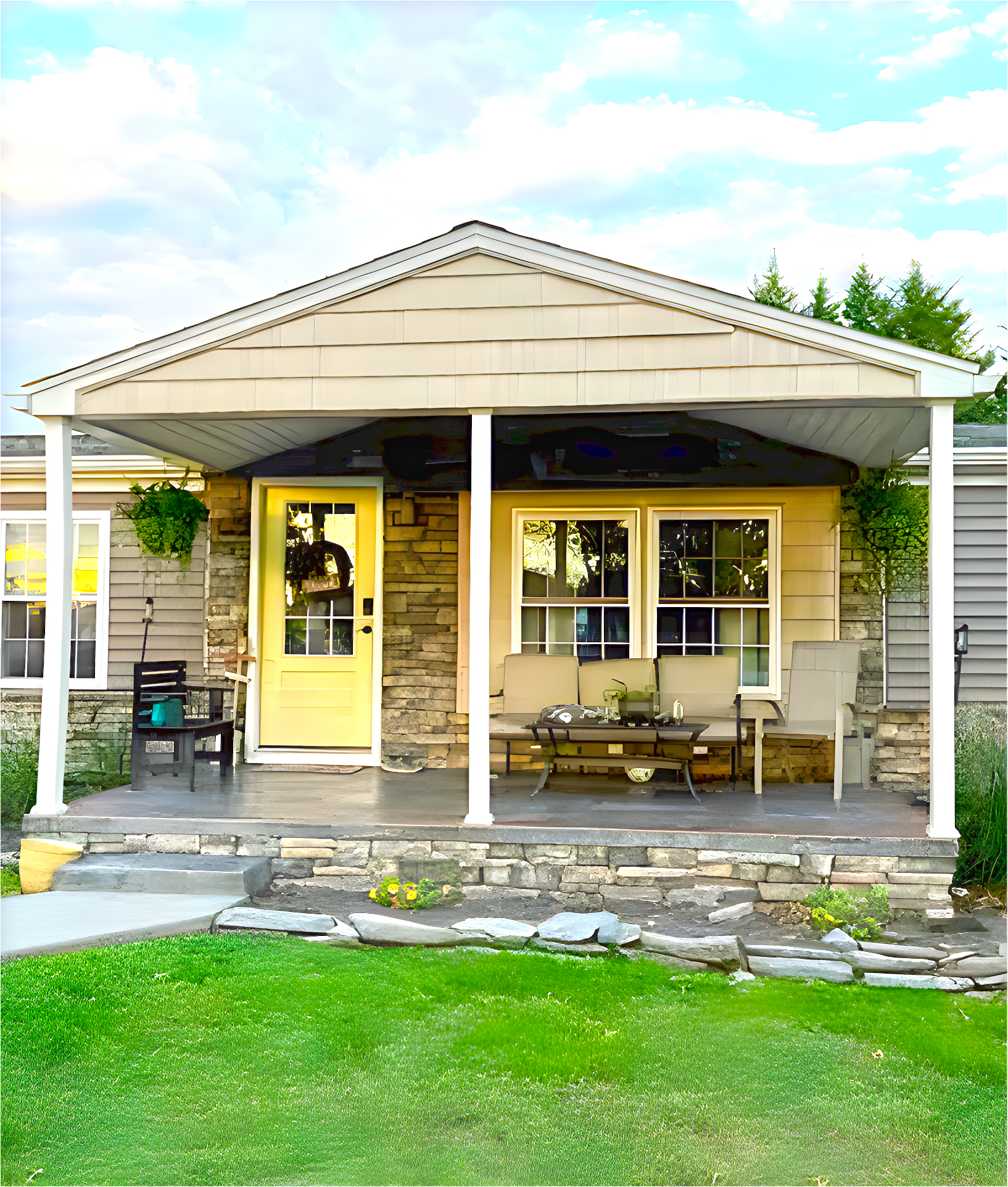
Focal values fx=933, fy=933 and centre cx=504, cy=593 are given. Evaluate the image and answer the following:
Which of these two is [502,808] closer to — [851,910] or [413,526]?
[851,910]

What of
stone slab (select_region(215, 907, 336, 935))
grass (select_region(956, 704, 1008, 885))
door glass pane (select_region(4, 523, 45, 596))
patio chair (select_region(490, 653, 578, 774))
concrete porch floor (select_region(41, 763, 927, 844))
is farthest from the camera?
door glass pane (select_region(4, 523, 45, 596))

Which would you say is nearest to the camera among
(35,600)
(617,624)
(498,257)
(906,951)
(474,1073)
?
(474,1073)

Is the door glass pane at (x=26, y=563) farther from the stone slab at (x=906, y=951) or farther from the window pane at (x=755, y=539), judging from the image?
the stone slab at (x=906, y=951)

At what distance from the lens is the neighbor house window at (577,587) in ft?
24.3

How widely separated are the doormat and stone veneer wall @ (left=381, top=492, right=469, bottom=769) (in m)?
0.42

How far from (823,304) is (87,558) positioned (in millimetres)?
20036

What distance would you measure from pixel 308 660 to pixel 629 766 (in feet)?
9.29

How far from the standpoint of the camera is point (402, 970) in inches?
156

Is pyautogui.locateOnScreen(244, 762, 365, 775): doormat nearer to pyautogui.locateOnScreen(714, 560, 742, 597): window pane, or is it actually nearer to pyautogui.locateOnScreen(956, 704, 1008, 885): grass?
pyautogui.locateOnScreen(714, 560, 742, 597): window pane

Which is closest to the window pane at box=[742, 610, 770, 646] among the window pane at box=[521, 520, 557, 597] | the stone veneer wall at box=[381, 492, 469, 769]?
the window pane at box=[521, 520, 557, 597]

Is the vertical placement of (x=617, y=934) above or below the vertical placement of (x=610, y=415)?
below

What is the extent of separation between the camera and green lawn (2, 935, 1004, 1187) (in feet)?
8.82

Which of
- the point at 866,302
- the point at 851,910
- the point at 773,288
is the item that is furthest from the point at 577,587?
the point at 866,302

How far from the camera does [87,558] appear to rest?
8391mm
